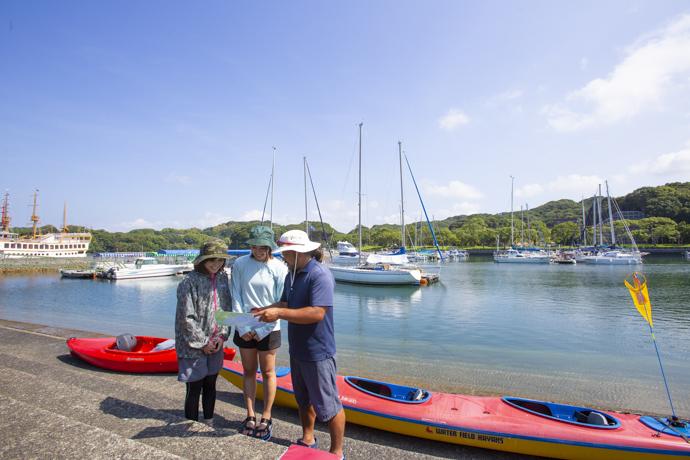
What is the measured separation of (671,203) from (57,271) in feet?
440

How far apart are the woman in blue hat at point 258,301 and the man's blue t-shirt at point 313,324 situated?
0.73 m

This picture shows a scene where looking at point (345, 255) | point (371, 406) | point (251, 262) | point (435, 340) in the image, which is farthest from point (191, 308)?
point (345, 255)

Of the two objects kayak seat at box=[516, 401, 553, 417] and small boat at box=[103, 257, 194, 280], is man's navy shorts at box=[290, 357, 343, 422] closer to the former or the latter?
kayak seat at box=[516, 401, 553, 417]

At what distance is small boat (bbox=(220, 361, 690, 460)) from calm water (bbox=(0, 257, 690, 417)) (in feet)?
9.80

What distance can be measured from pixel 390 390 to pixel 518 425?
171 centimetres

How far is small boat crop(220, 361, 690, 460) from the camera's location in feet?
12.6

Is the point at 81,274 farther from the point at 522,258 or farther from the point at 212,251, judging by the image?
the point at 522,258

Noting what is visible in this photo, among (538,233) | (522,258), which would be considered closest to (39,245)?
(522,258)

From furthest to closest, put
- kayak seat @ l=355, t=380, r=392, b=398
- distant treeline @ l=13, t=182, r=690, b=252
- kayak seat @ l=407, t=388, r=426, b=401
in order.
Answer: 1. distant treeline @ l=13, t=182, r=690, b=252
2. kayak seat @ l=355, t=380, r=392, b=398
3. kayak seat @ l=407, t=388, r=426, b=401

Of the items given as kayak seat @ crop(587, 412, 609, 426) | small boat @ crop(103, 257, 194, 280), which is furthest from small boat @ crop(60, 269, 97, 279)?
kayak seat @ crop(587, 412, 609, 426)

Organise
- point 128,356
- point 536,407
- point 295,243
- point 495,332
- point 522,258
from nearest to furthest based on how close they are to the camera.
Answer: point 295,243, point 536,407, point 128,356, point 495,332, point 522,258

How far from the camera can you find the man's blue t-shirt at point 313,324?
2.74 meters

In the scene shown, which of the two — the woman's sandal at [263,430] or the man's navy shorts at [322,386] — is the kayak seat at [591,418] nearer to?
the man's navy shorts at [322,386]

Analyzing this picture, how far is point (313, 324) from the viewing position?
2842 millimetres
